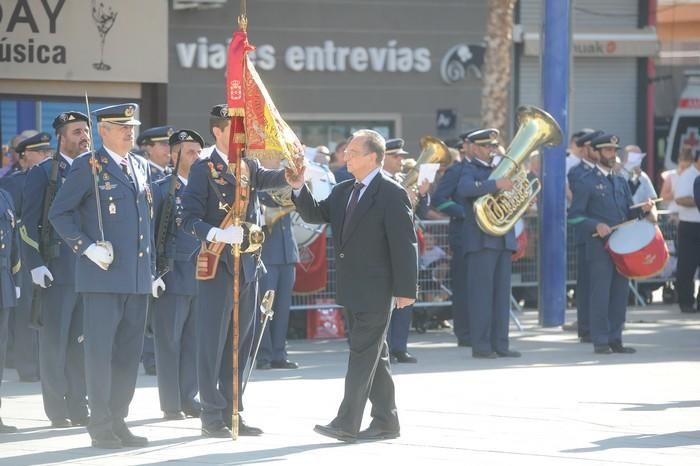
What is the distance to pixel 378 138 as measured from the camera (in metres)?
9.63

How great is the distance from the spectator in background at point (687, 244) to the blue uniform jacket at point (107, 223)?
1106cm

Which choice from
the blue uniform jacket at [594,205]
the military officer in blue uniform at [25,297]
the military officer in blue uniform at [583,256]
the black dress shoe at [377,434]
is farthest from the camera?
the military officer in blue uniform at [583,256]

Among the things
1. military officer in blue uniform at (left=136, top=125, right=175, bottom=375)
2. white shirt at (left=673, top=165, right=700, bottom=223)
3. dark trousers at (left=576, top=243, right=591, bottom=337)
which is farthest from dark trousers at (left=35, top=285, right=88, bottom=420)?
white shirt at (left=673, top=165, right=700, bottom=223)

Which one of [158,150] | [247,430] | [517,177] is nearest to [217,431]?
[247,430]

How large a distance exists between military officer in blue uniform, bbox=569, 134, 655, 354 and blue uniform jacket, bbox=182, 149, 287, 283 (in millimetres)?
5874

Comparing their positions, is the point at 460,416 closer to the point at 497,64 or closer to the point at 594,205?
the point at 594,205

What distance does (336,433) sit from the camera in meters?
9.42

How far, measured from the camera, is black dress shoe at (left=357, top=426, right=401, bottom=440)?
9562mm

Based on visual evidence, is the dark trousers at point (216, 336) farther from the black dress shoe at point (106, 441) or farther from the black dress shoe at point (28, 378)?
the black dress shoe at point (28, 378)

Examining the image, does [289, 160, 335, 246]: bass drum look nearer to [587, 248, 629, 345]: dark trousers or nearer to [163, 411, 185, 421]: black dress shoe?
[587, 248, 629, 345]: dark trousers

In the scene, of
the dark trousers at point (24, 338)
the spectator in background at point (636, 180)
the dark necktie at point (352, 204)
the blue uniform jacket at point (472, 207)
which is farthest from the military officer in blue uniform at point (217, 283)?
the spectator in background at point (636, 180)

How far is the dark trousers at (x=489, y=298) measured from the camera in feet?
47.2

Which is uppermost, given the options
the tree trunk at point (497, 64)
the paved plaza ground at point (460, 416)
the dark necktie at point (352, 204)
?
the tree trunk at point (497, 64)

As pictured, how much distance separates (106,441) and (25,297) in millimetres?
4078
